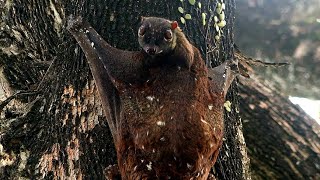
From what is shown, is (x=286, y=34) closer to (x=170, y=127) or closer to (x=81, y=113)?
(x=170, y=127)

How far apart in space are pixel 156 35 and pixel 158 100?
0.41 metres

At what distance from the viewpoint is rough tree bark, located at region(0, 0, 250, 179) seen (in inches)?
139

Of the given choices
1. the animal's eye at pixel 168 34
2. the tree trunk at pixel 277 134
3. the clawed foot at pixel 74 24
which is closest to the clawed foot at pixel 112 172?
the animal's eye at pixel 168 34

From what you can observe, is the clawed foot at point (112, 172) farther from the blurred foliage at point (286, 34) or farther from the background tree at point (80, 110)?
the blurred foliage at point (286, 34)

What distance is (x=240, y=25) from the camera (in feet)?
14.3

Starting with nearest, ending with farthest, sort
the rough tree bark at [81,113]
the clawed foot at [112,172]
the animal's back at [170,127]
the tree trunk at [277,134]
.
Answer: the animal's back at [170,127], the clawed foot at [112,172], the rough tree bark at [81,113], the tree trunk at [277,134]

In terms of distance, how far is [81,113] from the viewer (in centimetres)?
360

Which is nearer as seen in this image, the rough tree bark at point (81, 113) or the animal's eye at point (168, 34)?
the animal's eye at point (168, 34)

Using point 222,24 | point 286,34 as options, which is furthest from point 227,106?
point 286,34

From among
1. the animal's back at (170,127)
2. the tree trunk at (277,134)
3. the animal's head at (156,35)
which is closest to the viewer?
the animal's back at (170,127)

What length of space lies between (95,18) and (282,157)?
238 cm

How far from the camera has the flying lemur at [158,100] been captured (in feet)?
9.93

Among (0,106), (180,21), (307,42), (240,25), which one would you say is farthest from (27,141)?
(307,42)

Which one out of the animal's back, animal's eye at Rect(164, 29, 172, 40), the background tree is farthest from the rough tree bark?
animal's eye at Rect(164, 29, 172, 40)
